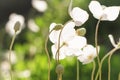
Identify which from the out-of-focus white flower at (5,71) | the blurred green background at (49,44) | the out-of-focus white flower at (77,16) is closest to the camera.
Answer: the out-of-focus white flower at (77,16)

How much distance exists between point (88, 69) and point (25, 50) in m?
1.37

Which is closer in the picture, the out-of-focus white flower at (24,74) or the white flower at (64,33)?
the white flower at (64,33)

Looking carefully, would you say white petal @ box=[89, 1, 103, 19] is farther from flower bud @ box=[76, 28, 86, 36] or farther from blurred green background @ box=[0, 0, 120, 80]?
blurred green background @ box=[0, 0, 120, 80]

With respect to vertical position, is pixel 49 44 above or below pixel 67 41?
below

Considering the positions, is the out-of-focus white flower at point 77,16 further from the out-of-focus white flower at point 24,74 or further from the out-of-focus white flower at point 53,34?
the out-of-focus white flower at point 24,74

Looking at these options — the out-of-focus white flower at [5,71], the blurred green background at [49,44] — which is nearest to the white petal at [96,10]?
the blurred green background at [49,44]

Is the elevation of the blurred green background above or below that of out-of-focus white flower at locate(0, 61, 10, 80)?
above

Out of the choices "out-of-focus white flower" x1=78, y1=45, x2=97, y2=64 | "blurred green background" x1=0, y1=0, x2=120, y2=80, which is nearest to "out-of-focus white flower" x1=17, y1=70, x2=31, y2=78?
"blurred green background" x1=0, y1=0, x2=120, y2=80

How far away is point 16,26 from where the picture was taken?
1263mm

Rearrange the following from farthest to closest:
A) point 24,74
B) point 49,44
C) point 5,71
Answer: point 49,44, point 5,71, point 24,74

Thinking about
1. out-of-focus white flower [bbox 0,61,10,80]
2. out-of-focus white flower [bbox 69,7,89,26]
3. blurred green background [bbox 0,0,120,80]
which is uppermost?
out-of-focus white flower [bbox 69,7,89,26]

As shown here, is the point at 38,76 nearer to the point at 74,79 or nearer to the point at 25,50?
the point at 74,79

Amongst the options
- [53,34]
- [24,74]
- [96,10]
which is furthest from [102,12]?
[24,74]

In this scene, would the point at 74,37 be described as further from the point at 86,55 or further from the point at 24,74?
the point at 24,74
